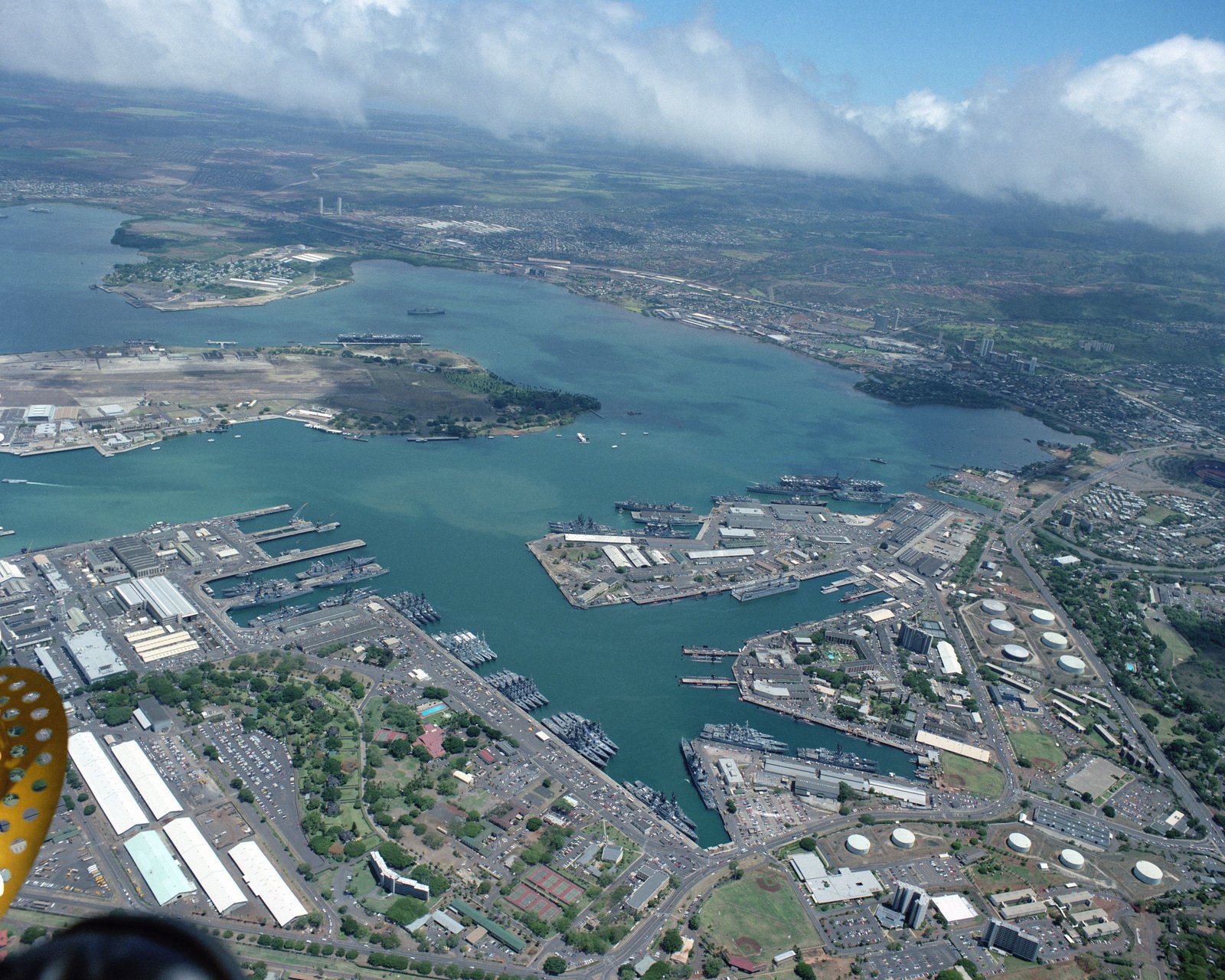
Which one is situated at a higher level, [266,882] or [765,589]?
[765,589]

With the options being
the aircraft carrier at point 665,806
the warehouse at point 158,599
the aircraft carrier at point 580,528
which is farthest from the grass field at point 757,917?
the warehouse at point 158,599

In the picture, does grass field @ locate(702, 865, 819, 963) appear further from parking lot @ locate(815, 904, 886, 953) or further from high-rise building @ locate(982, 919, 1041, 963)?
high-rise building @ locate(982, 919, 1041, 963)

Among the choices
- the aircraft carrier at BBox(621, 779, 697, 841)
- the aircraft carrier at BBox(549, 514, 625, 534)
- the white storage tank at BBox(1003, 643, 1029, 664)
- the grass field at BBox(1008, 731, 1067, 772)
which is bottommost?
the aircraft carrier at BBox(621, 779, 697, 841)

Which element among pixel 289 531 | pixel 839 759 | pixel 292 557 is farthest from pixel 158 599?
pixel 839 759

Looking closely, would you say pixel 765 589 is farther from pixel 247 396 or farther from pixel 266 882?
pixel 247 396

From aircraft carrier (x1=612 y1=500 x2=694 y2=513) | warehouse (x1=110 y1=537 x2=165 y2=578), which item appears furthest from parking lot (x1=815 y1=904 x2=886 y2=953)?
warehouse (x1=110 y1=537 x2=165 y2=578)

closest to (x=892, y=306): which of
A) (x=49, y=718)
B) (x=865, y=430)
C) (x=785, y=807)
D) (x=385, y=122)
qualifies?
(x=865, y=430)

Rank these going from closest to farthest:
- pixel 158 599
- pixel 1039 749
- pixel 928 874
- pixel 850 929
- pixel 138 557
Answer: pixel 850 929, pixel 928 874, pixel 1039 749, pixel 158 599, pixel 138 557
